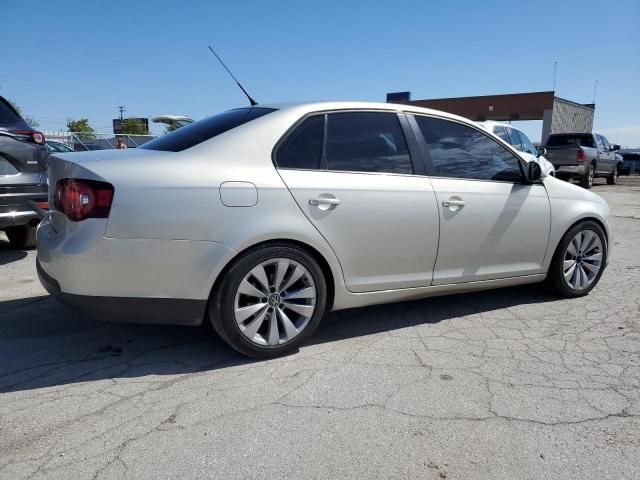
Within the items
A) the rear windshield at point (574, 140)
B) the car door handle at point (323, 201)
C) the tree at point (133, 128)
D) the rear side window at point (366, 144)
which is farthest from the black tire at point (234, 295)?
the tree at point (133, 128)

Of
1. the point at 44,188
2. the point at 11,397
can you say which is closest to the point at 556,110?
the point at 44,188

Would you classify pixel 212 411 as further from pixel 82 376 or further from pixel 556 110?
pixel 556 110

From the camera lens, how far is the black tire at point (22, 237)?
619cm

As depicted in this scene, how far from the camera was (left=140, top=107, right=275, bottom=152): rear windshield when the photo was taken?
3.26 metres

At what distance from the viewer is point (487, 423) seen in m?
2.55

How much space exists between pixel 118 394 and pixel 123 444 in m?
0.52

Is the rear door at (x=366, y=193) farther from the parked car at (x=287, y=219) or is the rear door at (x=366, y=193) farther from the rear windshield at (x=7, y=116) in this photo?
the rear windshield at (x=7, y=116)

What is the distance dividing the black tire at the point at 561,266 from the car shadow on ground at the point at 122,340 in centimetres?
21

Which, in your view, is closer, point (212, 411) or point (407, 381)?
point (212, 411)

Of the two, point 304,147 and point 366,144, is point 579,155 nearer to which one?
point 366,144

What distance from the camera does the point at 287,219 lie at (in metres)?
3.10

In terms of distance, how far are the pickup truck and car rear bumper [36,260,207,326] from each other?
53.1 feet

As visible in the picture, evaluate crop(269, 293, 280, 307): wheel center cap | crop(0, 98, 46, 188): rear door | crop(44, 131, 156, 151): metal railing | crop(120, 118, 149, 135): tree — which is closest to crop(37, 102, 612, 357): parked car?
crop(269, 293, 280, 307): wheel center cap

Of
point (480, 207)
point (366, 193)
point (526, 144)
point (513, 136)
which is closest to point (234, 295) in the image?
point (366, 193)
